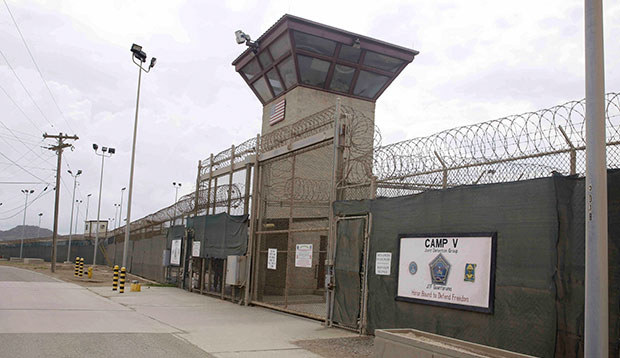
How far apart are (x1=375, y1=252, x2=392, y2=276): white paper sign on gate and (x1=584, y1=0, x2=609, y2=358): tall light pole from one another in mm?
5550

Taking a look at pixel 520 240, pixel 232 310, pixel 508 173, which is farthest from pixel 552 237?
pixel 232 310

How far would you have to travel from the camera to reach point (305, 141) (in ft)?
48.6

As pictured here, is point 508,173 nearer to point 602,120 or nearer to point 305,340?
point 602,120

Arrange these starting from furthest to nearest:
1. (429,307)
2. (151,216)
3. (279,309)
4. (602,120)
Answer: (151,216) < (279,309) < (429,307) < (602,120)

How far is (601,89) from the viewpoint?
202 inches

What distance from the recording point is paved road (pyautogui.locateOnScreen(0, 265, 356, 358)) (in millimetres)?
8891

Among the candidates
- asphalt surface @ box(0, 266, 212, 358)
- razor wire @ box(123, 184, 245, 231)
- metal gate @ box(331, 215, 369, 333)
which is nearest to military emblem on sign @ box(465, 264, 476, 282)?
metal gate @ box(331, 215, 369, 333)

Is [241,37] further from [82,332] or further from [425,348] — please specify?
[425,348]

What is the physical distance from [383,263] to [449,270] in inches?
78.5

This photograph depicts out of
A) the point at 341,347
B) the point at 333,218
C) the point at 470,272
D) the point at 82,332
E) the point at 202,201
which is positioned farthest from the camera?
the point at 202,201

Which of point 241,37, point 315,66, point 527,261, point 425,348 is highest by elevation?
point 241,37

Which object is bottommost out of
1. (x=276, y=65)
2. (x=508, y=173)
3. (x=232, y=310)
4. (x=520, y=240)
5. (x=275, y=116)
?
(x=232, y=310)

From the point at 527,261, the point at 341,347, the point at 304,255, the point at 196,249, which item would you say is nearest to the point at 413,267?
the point at 341,347

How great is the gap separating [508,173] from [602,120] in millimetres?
3200
